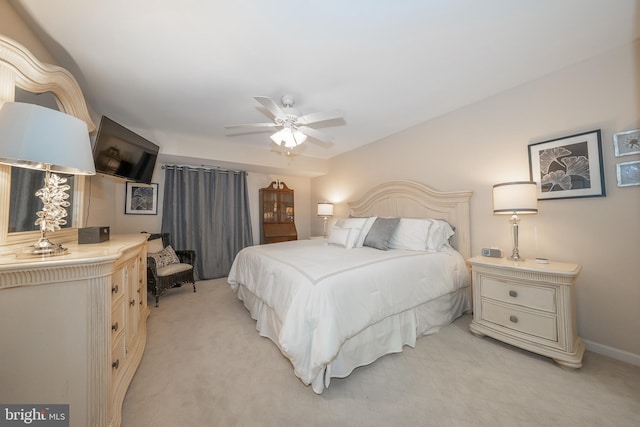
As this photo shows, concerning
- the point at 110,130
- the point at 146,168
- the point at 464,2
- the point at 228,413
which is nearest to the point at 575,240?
the point at 464,2

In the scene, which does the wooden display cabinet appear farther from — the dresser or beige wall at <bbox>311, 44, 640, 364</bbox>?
the dresser

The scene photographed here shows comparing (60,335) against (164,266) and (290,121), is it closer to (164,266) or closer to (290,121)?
(290,121)

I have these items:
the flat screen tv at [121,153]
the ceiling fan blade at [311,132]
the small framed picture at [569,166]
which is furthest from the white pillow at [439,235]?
the flat screen tv at [121,153]

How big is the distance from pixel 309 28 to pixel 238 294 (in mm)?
3049

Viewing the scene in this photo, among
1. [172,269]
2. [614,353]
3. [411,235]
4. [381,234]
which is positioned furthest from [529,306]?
[172,269]

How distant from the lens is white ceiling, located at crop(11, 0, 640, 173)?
4.81ft

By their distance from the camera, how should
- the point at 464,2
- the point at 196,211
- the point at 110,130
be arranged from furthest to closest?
the point at 196,211 < the point at 110,130 < the point at 464,2

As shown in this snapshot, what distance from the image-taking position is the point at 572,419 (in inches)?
50.9

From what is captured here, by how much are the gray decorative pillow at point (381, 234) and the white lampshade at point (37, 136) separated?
8.49ft

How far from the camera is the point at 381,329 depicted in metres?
1.89

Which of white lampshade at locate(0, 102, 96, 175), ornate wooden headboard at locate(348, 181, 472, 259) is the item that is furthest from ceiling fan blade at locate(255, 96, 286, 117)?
ornate wooden headboard at locate(348, 181, 472, 259)

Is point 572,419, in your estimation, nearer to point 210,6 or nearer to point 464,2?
point 464,2

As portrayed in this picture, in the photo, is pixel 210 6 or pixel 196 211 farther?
pixel 196 211

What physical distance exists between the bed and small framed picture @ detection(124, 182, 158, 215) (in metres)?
2.24
